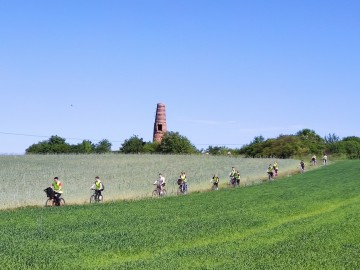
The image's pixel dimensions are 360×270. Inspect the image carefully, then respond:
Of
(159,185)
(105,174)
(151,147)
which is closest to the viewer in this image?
(159,185)

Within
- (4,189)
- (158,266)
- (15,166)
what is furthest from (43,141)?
(158,266)

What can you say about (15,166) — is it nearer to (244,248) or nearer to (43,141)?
(244,248)

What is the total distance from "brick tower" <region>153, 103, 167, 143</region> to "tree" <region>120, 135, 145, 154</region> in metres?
4.01

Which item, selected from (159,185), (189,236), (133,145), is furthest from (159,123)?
(189,236)

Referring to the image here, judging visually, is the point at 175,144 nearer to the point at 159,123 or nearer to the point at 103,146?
the point at 159,123

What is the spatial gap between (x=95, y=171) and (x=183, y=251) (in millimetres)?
52501

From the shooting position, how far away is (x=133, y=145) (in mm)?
152250

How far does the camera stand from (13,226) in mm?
25516

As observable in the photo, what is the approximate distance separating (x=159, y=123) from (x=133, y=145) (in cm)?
939

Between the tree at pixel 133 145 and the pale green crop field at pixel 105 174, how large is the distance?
4845cm

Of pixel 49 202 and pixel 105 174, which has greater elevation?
pixel 105 174

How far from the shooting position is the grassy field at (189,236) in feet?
55.0

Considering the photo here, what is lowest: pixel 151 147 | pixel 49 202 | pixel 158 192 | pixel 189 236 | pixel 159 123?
pixel 189 236

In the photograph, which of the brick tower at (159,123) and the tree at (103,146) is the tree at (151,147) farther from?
the tree at (103,146)
